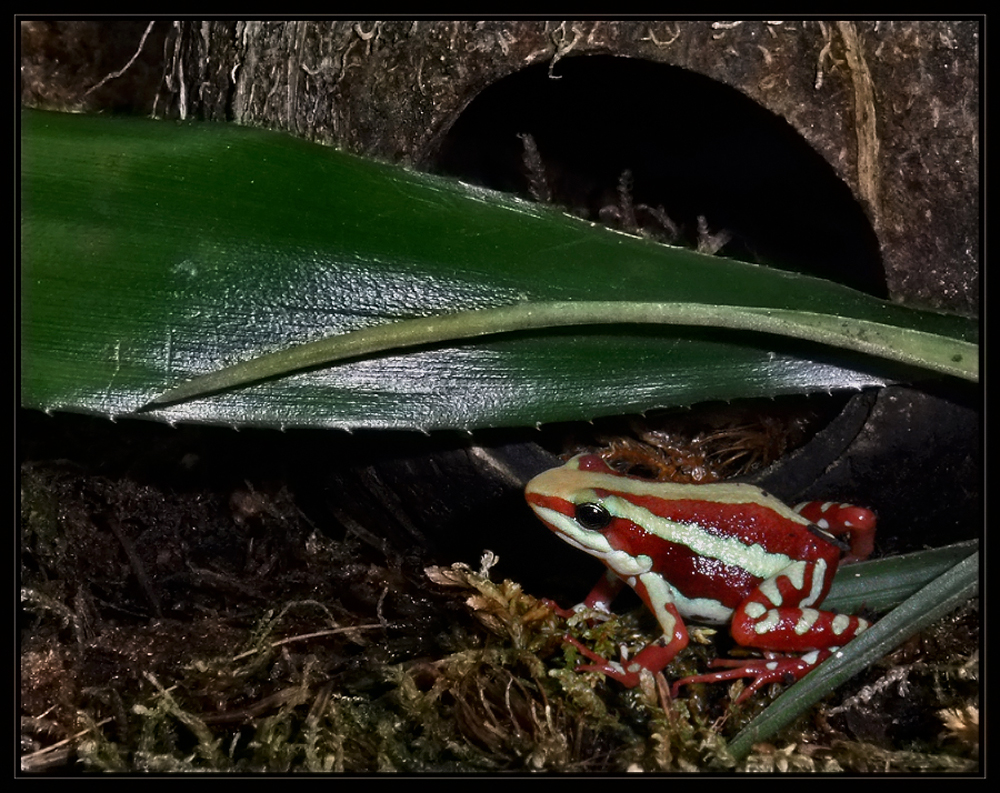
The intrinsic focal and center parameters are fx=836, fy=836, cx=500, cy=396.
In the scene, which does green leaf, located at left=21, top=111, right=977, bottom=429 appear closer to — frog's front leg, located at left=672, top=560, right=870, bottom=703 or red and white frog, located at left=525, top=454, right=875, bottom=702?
red and white frog, located at left=525, top=454, right=875, bottom=702

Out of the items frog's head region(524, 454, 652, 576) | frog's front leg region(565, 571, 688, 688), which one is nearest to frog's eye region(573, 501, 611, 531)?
frog's head region(524, 454, 652, 576)

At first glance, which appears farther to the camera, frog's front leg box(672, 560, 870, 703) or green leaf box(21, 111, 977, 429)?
frog's front leg box(672, 560, 870, 703)

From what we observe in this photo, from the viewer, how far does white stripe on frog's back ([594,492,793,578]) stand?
4.49ft

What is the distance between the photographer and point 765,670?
1.33m

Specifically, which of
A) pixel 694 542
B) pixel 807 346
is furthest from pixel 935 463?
pixel 694 542

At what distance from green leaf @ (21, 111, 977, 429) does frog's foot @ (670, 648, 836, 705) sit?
446 millimetres

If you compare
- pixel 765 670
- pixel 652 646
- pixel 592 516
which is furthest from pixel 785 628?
pixel 592 516

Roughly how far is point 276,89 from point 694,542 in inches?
40.2

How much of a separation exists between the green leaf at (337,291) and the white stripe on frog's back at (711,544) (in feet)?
0.79

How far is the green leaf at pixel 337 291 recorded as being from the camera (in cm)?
110

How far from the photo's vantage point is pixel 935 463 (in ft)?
4.18

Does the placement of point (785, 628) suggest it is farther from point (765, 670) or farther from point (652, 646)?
point (652, 646)

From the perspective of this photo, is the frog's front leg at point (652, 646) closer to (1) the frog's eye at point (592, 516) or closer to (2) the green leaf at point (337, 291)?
(1) the frog's eye at point (592, 516)

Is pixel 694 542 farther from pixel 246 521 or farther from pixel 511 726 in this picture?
pixel 246 521
